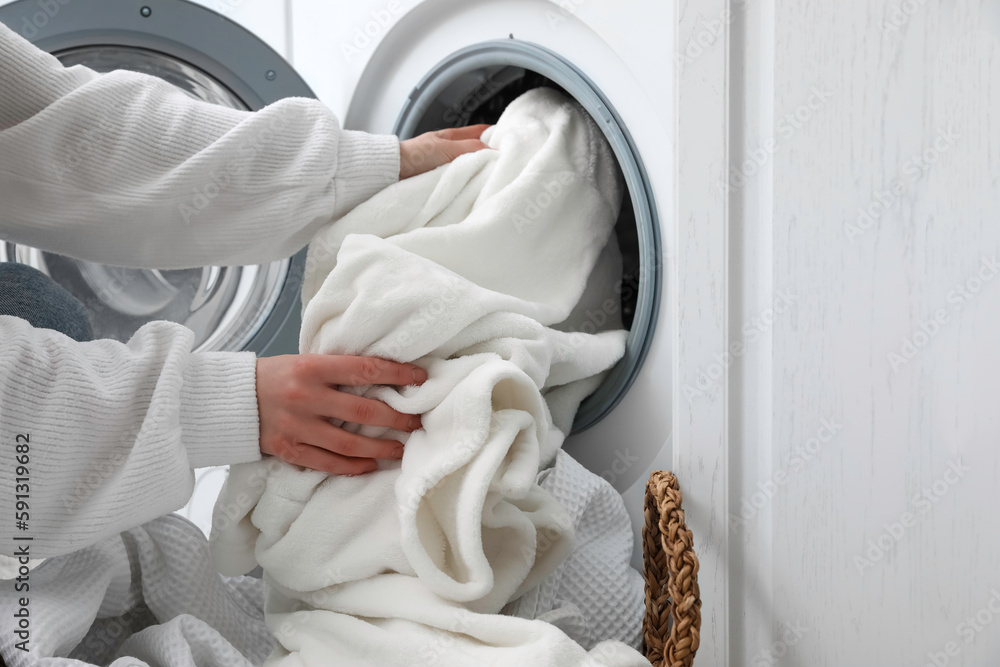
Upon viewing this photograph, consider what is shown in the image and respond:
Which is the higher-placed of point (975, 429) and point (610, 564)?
point (975, 429)

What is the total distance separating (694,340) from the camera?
0.66 metres

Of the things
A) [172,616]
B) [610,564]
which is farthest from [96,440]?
[610,564]

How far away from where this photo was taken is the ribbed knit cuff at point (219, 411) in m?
0.66

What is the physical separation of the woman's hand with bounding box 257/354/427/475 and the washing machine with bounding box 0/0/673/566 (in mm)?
256

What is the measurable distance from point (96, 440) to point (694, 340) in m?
0.48

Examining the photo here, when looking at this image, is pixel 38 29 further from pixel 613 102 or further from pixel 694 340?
pixel 694 340

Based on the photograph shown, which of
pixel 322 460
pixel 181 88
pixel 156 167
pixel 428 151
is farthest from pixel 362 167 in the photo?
pixel 181 88

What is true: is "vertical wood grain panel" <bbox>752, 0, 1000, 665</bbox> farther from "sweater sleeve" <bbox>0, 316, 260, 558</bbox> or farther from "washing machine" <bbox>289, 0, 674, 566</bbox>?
"sweater sleeve" <bbox>0, 316, 260, 558</bbox>

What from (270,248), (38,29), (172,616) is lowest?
(172,616)

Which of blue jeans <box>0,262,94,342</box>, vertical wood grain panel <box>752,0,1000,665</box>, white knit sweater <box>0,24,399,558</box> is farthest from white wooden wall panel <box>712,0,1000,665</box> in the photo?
blue jeans <box>0,262,94,342</box>

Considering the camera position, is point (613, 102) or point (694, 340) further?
point (613, 102)

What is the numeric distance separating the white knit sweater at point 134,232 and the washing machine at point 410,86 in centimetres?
22

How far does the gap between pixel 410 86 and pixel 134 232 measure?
41 centimetres

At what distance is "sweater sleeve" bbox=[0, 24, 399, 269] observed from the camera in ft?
2.45
